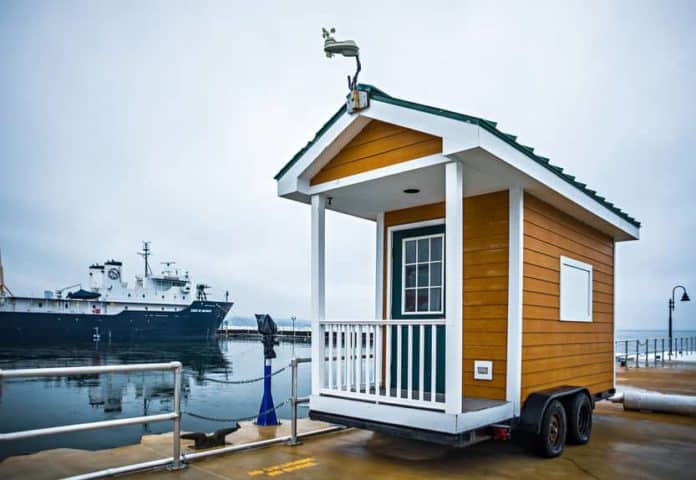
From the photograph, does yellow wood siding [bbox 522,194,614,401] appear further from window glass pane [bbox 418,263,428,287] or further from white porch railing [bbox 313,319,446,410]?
window glass pane [bbox 418,263,428,287]

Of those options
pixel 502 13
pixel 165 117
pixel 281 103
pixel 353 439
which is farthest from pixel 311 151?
pixel 281 103

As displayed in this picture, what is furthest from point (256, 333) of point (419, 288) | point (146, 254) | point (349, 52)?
point (349, 52)

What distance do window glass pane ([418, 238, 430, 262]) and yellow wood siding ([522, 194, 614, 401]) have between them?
3.76 ft

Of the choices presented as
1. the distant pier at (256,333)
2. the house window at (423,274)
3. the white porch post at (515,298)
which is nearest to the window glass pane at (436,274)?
the house window at (423,274)

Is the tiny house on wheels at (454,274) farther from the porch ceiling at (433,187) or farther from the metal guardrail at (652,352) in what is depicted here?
the metal guardrail at (652,352)

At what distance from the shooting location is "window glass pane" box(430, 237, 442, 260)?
580 cm

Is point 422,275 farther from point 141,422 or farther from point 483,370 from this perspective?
point 141,422

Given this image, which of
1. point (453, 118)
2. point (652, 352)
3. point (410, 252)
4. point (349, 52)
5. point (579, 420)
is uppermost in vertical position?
point (349, 52)

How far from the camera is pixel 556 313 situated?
577 cm

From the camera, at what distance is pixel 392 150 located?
4859 millimetres

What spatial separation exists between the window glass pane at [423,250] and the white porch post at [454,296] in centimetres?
170

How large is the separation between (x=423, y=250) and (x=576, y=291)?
6.68ft

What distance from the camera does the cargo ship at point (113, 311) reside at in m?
43.3

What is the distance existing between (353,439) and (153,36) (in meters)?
16.6
